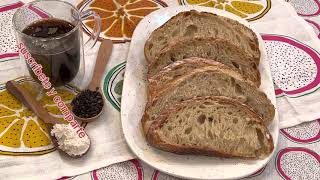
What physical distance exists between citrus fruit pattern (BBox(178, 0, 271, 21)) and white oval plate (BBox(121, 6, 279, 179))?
A: 0.25m

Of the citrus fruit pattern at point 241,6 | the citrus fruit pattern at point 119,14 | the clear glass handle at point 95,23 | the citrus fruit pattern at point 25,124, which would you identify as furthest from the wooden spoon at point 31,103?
the citrus fruit pattern at point 241,6

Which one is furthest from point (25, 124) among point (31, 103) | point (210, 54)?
point (210, 54)

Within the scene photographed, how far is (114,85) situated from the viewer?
1.61 meters

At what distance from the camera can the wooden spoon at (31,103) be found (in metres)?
1.44

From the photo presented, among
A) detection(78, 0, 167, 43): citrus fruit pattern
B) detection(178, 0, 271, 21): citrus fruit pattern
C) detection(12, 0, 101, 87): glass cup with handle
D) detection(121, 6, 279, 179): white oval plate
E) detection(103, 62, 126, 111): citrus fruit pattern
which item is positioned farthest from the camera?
detection(178, 0, 271, 21): citrus fruit pattern

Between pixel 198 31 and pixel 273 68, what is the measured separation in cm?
33

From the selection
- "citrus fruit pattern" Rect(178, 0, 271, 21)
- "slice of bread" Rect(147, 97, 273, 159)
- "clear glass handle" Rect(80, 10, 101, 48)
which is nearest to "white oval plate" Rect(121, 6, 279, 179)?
"slice of bread" Rect(147, 97, 273, 159)

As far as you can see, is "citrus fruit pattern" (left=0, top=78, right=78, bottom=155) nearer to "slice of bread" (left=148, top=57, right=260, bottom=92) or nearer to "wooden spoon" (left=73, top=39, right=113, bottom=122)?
"wooden spoon" (left=73, top=39, right=113, bottom=122)

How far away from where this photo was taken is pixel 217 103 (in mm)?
1364

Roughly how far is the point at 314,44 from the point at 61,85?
40.6 inches

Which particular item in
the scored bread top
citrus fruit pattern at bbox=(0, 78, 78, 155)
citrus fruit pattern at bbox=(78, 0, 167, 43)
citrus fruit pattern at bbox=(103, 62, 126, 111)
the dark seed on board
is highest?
the scored bread top

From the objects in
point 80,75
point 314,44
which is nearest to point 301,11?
point 314,44

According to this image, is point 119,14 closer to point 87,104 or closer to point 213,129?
point 87,104

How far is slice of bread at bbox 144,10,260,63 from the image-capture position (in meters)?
1.64
